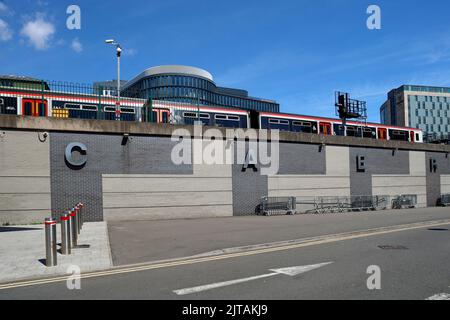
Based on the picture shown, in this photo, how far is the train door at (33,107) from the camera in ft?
58.7

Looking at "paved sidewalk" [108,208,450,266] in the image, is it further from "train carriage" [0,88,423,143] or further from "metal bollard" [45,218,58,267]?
"train carriage" [0,88,423,143]

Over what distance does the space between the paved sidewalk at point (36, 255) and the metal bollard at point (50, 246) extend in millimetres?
141

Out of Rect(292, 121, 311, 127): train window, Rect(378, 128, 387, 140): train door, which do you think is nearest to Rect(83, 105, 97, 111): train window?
Rect(292, 121, 311, 127): train window

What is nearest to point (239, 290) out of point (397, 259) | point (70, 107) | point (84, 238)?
point (397, 259)

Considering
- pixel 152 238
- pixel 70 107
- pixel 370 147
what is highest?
pixel 70 107

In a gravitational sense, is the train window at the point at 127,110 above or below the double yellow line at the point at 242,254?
above

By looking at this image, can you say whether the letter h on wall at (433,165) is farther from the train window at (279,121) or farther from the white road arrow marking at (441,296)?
the white road arrow marking at (441,296)

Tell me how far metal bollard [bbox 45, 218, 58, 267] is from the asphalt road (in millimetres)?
1497

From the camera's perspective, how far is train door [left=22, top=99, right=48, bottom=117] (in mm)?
17883

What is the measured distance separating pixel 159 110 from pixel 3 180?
866cm

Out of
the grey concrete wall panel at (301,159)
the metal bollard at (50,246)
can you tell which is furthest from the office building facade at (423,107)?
the metal bollard at (50,246)

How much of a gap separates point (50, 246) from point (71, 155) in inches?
344
